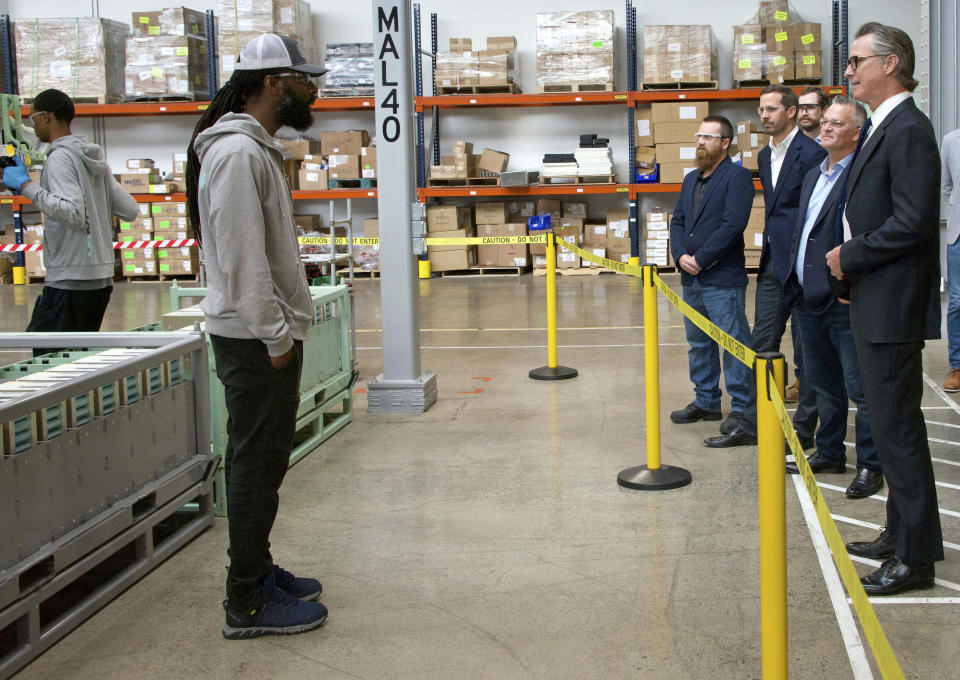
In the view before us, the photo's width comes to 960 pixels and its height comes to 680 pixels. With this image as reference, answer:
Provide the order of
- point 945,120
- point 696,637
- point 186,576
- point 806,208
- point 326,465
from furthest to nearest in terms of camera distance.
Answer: point 945,120 → point 326,465 → point 806,208 → point 186,576 → point 696,637

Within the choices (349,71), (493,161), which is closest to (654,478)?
(493,161)

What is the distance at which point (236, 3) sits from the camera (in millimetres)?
15258

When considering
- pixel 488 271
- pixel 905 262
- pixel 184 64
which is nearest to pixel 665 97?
pixel 488 271

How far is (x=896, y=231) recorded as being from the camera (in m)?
3.32

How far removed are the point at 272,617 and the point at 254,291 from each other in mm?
1164

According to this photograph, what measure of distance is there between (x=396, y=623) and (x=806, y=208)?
8.76ft

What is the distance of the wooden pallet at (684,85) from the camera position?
593 inches

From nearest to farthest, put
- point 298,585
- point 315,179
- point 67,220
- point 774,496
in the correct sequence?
point 774,496 → point 298,585 → point 67,220 → point 315,179

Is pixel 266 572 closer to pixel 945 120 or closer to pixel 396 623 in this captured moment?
pixel 396 623

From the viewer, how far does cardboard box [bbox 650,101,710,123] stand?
14.8 metres

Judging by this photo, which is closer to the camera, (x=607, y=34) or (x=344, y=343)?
(x=344, y=343)

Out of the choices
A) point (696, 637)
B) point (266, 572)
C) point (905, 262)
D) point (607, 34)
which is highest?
point (607, 34)

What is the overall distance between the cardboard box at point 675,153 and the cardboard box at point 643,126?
1.01 ft

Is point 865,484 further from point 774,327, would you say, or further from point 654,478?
point 774,327
